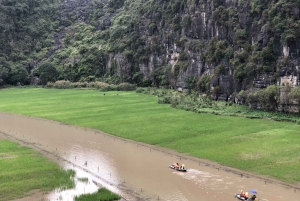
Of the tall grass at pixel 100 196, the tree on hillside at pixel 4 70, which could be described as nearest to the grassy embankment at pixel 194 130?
the tall grass at pixel 100 196

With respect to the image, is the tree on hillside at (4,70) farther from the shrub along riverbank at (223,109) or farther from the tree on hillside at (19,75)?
the shrub along riverbank at (223,109)

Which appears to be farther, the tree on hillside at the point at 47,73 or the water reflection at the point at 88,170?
the tree on hillside at the point at 47,73

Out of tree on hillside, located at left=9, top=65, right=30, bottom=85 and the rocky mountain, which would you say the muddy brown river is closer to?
the rocky mountain

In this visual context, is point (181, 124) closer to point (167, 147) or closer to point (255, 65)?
point (167, 147)

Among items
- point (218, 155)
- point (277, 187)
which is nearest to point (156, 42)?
point (218, 155)

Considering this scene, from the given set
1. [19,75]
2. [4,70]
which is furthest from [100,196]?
[19,75]

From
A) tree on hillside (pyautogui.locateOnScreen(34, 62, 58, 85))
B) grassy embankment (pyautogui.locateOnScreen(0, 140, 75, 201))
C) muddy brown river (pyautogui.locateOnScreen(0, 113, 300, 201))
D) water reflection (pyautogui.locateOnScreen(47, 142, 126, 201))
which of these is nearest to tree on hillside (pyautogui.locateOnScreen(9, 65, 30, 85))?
tree on hillside (pyautogui.locateOnScreen(34, 62, 58, 85))
